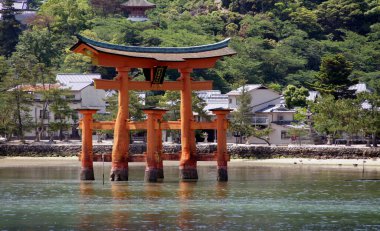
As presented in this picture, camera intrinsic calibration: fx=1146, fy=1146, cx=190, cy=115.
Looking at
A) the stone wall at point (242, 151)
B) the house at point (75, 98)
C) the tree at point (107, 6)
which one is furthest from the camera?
the tree at point (107, 6)

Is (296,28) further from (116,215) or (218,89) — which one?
(116,215)

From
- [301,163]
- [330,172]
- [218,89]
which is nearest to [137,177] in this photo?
[330,172]

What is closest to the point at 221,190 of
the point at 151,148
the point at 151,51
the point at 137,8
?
the point at 151,148

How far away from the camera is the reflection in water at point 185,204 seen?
141 feet

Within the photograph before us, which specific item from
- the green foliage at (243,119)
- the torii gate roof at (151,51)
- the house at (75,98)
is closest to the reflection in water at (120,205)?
the torii gate roof at (151,51)

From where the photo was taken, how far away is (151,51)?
2366 inches

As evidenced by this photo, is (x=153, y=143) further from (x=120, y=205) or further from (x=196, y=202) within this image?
(x=120, y=205)

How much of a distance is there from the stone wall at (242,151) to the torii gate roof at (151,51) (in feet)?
78.7

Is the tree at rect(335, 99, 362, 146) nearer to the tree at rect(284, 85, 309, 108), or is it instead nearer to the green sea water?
the green sea water

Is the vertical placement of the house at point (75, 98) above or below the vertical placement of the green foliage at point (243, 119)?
above

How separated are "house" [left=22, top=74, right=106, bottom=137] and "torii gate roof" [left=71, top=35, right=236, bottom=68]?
36469 mm

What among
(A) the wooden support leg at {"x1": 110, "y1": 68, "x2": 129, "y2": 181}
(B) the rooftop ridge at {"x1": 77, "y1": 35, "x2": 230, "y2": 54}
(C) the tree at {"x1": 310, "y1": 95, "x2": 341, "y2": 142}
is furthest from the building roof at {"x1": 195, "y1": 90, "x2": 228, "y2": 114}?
(A) the wooden support leg at {"x1": 110, "y1": 68, "x2": 129, "y2": 181}

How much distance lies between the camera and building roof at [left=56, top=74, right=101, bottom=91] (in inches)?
4080

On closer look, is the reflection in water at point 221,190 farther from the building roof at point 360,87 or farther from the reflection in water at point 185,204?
the building roof at point 360,87
